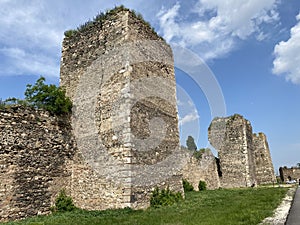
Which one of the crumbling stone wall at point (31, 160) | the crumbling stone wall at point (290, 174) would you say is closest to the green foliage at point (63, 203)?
the crumbling stone wall at point (31, 160)

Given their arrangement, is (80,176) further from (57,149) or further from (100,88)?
(100,88)

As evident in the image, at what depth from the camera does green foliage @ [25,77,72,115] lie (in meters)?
11.6

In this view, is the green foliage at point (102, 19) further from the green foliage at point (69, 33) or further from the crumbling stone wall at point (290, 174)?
the crumbling stone wall at point (290, 174)

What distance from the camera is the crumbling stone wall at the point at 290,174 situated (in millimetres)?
35938

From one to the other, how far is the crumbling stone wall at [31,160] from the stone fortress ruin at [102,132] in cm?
3

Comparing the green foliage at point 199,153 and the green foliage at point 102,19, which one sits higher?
the green foliage at point 102,19

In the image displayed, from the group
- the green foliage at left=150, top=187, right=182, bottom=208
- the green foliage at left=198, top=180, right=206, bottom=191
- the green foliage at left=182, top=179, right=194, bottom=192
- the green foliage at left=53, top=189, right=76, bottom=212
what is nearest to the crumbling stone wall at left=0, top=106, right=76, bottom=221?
the green foliage at left=53, top=189, right=76, bottom=212

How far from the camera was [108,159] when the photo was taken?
34.5ft

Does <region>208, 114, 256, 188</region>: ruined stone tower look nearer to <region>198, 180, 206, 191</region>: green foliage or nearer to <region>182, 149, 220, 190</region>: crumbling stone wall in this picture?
<region>182, 149, 220, 190</region>: crumbling stone wall

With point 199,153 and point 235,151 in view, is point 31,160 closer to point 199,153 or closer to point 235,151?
point 199,153

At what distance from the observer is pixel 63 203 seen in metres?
10.9

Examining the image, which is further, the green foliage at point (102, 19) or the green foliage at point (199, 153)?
the green foliage at point (199, 153)

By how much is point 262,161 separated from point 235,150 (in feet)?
20.9

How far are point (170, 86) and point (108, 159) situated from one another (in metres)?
5.29
